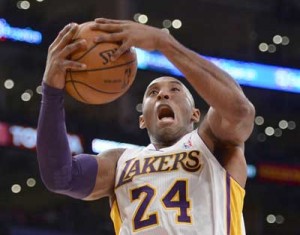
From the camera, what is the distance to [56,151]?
3.68m

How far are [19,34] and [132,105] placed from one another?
2.97 metres

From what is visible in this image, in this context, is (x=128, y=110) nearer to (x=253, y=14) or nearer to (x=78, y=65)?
(x=253, y=14)

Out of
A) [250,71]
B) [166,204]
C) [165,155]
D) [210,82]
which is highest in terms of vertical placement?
[210,82]

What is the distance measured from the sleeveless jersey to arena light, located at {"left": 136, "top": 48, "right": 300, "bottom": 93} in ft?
45.9

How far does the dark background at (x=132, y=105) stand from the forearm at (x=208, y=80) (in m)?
10.6

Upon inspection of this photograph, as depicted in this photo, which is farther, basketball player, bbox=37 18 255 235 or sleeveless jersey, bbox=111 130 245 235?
sleeveless jersey, bbox=111 130 245 235

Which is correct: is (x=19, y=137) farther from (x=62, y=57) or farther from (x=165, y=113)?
(x=62, y=57)

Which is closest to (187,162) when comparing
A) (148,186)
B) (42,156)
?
(148,186)

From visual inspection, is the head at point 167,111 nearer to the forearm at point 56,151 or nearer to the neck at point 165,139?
the neck at point 165,139

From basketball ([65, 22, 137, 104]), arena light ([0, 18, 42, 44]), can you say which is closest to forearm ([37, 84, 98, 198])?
basketball ([65, 22, 137, 104])

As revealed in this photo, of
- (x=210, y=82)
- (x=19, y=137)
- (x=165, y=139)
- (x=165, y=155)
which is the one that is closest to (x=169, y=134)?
(x=165, y=139)

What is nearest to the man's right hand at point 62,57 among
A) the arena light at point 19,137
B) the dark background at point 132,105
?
the dark background at point 132,105

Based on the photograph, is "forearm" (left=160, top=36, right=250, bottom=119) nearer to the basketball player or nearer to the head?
the basketball player

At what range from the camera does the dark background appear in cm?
1552
